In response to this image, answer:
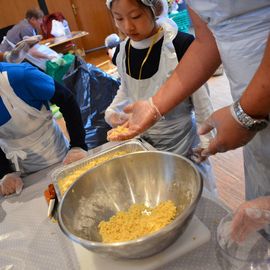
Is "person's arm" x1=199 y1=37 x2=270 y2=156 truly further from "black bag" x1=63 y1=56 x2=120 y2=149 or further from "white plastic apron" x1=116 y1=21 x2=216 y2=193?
"black bag" x1=63 y1=56 x2=120 y2=149

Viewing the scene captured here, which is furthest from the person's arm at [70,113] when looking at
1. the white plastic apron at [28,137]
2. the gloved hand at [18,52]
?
the gloved hand at [18,52]

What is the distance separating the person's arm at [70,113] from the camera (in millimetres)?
1369

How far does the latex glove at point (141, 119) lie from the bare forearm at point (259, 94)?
38 centimetres

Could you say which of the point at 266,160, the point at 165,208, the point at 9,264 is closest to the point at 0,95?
the point at 9,264

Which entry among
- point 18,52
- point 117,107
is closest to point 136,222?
point 117,107

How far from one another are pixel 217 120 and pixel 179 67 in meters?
0.28

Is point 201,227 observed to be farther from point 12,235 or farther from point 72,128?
point 72,128

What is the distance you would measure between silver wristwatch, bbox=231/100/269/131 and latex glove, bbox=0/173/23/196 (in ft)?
2.73

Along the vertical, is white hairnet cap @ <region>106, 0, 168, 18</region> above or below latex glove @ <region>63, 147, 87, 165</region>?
above

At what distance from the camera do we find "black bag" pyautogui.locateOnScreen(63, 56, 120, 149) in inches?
76.3

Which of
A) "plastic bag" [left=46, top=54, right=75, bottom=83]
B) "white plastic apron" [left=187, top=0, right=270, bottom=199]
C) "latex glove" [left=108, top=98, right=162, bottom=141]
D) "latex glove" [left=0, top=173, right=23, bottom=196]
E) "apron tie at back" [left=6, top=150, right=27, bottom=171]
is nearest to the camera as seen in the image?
"white plastic apron" [left=187, top=0, right=270, bottom=199]

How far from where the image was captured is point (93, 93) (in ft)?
6.44

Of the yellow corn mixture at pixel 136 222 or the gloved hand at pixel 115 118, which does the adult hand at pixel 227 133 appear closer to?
the yellow corn mixture at pixel 136 222

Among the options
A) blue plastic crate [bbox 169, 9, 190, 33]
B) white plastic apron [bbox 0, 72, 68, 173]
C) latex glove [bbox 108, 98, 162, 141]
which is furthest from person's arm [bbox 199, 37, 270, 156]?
blue plastic crate [bbox 169, 9, 190, 33]
